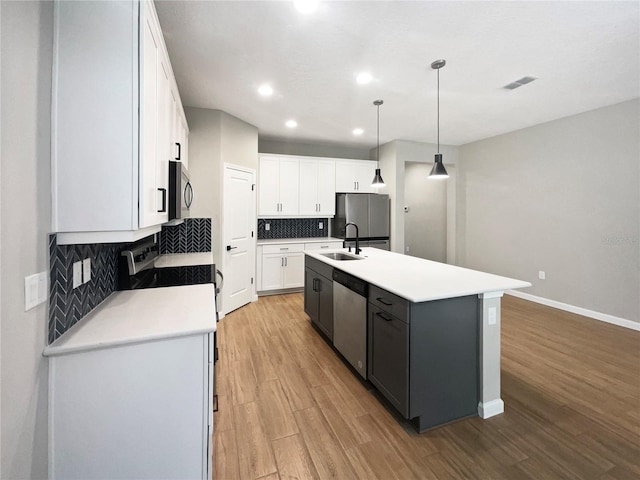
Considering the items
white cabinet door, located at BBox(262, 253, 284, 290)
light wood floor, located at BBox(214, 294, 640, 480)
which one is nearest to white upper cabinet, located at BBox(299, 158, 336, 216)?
white cabinet door, located at BBox(262, 253, 284, 290)

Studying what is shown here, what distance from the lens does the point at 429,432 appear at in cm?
183

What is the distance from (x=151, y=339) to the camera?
1.26 m

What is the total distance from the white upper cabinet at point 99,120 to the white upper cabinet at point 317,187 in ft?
12.9

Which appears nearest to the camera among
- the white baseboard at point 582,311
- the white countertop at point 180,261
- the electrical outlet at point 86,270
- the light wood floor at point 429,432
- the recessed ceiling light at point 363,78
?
the electrical outlet at point 86,270

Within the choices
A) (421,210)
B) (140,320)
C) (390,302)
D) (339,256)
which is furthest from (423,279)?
(421,210)

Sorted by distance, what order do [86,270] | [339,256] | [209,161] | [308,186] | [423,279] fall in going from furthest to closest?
[308,186], [209,161], [339,256], [423,279], [86,270]

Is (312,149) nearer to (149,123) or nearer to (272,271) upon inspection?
(272,271)

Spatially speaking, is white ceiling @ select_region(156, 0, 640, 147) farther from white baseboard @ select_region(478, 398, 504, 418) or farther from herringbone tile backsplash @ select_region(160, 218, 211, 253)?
white baseboard @ select_region(478, 398, 504, 418)

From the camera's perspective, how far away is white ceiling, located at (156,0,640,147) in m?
1.99

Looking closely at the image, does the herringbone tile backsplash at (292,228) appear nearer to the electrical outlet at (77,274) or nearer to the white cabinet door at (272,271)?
the white cabinet door at (272,271)

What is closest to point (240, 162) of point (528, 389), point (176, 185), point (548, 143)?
point (176, 185)

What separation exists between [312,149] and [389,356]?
459cm

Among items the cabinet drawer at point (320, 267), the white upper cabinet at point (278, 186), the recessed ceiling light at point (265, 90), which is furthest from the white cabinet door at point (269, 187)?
the cabinet drawer at point (320, 267)

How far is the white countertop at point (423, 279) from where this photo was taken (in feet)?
5.87
